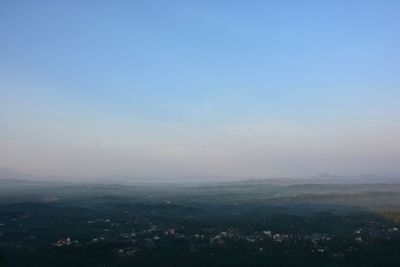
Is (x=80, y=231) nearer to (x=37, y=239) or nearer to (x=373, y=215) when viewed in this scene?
(x=37, y=239)

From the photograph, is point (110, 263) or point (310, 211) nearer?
point (110, 263)

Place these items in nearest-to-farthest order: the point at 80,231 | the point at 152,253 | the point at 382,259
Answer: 1. the point at 382,259
2. the point at 152,253
3. the point at 80,231

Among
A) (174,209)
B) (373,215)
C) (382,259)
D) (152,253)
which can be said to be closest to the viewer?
(382,259)

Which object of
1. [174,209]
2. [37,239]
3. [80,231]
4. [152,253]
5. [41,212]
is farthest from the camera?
[174,209]

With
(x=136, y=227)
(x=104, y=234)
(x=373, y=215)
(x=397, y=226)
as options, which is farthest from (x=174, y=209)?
(x=397, y=226)

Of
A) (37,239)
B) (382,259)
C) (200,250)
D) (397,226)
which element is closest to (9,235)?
(37,239)

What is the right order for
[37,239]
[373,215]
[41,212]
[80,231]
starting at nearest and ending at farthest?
[37,239] < [80,231] < [373,215] < [41,212]

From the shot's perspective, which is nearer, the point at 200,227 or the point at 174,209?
the point at 200,227

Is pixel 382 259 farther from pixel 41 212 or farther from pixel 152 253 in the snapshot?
pixel 41 212
